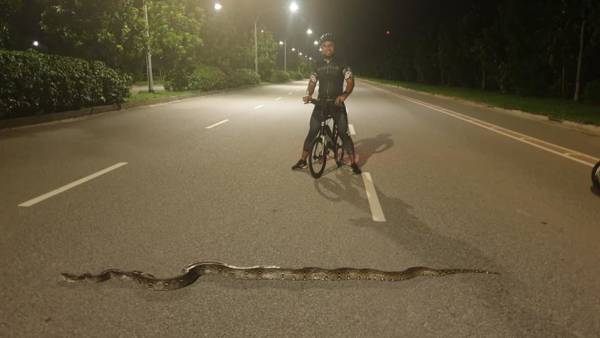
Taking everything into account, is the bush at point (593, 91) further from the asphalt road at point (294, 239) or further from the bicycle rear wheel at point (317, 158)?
the bicycle rear wheel at point (317, 158)

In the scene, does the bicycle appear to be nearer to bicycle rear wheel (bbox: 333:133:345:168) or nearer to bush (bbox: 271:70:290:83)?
bicycle rear wheel (bbox: 333:133:345:168)

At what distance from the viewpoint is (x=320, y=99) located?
24.2ft

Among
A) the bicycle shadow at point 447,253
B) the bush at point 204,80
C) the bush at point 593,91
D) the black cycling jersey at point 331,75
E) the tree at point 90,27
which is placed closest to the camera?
the bicycle shadow at point 447,253

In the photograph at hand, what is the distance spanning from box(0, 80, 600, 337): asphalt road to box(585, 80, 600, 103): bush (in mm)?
17749

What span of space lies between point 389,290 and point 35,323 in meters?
2.39

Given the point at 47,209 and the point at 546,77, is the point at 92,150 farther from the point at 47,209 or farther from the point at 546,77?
the point at 546,77

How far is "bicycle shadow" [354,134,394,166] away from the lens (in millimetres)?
9078

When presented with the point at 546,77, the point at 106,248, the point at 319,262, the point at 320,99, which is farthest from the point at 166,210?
the point at 546,77

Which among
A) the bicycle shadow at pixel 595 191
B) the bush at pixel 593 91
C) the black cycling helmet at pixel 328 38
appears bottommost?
the bicycle shadow at pixel 595 191


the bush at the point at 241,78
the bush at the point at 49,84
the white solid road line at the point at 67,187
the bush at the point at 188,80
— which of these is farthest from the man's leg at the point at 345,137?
the bush at the point at 241,78

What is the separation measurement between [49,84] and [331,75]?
34.5ft

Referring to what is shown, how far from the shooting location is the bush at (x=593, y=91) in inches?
933

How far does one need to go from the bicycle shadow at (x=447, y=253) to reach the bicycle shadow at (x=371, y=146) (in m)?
2.50

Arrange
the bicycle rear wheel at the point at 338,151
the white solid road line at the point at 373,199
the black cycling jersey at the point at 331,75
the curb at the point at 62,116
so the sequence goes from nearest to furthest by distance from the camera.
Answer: the white solid road line at the point at 373,199
the black cycling jersey at the point at 331,75
the bicycle rear wheel at the point at 338,151
the curb at the point at 62,116
